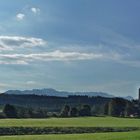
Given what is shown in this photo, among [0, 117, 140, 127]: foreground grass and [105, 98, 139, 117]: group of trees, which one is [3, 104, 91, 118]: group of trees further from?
[0, 117, 140, 127]: foreground grass

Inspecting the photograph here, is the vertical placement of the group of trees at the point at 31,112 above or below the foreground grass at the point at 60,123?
above

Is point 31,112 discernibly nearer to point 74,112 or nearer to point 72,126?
point 74,112

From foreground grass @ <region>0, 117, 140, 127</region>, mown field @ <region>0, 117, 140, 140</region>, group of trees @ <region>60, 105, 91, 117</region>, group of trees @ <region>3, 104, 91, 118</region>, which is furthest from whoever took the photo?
group of trees @ <region>60, 105, 91, 117</region>

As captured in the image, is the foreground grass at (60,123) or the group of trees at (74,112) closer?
the foreground grass at (60,123)

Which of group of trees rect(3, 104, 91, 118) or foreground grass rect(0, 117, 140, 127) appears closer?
foreground grass rect(0, 117, 140, 127)

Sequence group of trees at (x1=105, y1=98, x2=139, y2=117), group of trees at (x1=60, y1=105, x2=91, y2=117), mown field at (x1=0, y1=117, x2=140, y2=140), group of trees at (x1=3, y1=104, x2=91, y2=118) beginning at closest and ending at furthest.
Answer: mown field at (x1=0, y1=117, x2=140, y2=140) → group of trees at (x1=3, y1=104, x2=91, y2=118) → group of trees at (x1=60, y1=105, x2=91, y2=117) → group of trees at (x1=105, y1=98, x2=139, y2=117)

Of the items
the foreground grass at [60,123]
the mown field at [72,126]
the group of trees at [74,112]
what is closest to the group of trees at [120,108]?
the group of trees at [74,112]

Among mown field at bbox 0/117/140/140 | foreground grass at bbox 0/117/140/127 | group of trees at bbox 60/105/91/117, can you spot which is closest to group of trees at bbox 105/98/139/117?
group of trees at bbox 60/105/91/117

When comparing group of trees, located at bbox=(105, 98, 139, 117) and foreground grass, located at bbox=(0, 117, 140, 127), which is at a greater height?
group of trees, located at bbox=(105, 98, 139, 117)

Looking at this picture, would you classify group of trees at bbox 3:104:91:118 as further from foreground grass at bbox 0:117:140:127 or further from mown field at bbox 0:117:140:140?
mown field at bbox 0:117:140:140

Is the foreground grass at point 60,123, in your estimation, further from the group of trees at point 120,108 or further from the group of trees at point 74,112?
the group of trees at point 120,108

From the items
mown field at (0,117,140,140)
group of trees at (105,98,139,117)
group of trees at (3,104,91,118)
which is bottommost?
mown field at (0,117,140,140)

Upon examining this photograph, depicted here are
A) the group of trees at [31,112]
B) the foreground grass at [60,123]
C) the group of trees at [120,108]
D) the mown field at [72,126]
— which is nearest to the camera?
the mown field at [72,126]

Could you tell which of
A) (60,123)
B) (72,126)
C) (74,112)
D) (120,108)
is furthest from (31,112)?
(72,126)
